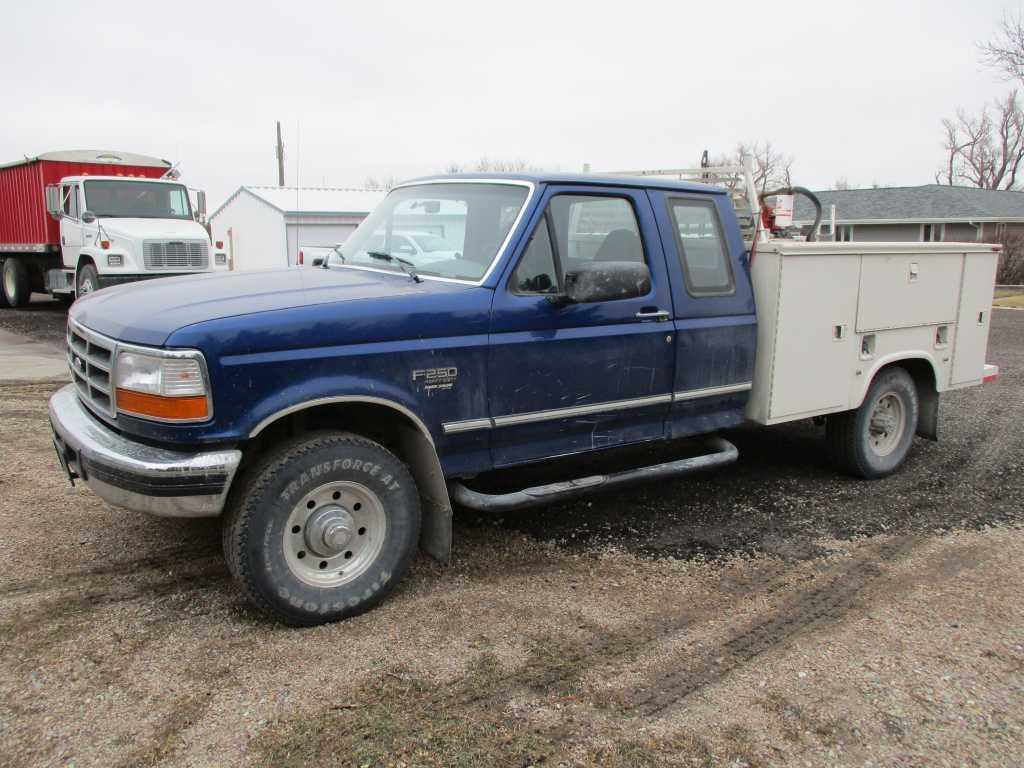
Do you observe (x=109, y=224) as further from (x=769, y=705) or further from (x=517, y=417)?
(x=769, y=705)

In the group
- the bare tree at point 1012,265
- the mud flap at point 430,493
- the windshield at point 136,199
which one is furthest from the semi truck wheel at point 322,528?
the bare tree at point 1012,265

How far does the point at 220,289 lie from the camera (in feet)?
13.1

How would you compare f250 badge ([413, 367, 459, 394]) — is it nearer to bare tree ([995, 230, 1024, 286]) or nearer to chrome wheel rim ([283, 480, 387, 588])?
chrome wheel rim ([283, 480, 387, 588])

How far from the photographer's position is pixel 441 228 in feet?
15.2

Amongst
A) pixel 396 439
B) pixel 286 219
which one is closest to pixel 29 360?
pixel 396 439

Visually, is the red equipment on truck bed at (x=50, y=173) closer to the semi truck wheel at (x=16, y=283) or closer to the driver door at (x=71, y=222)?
Result: the semi truck wheel at (x=16, y=283)

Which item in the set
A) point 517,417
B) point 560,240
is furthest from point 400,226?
point 517,417

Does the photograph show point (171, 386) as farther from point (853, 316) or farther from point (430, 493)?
point (853, 316)

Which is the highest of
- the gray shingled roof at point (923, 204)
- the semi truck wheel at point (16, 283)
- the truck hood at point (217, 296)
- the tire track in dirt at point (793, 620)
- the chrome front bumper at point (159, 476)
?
the gray shingled roof at point (923, 204)

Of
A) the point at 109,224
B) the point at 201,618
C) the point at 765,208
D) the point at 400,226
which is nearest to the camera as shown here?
the point at 201,618

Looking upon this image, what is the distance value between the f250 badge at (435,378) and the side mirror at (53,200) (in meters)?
14.2

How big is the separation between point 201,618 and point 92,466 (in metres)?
0.84

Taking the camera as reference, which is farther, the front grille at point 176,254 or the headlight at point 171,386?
the front grille at point 176,254

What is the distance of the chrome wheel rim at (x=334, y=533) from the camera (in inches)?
144
